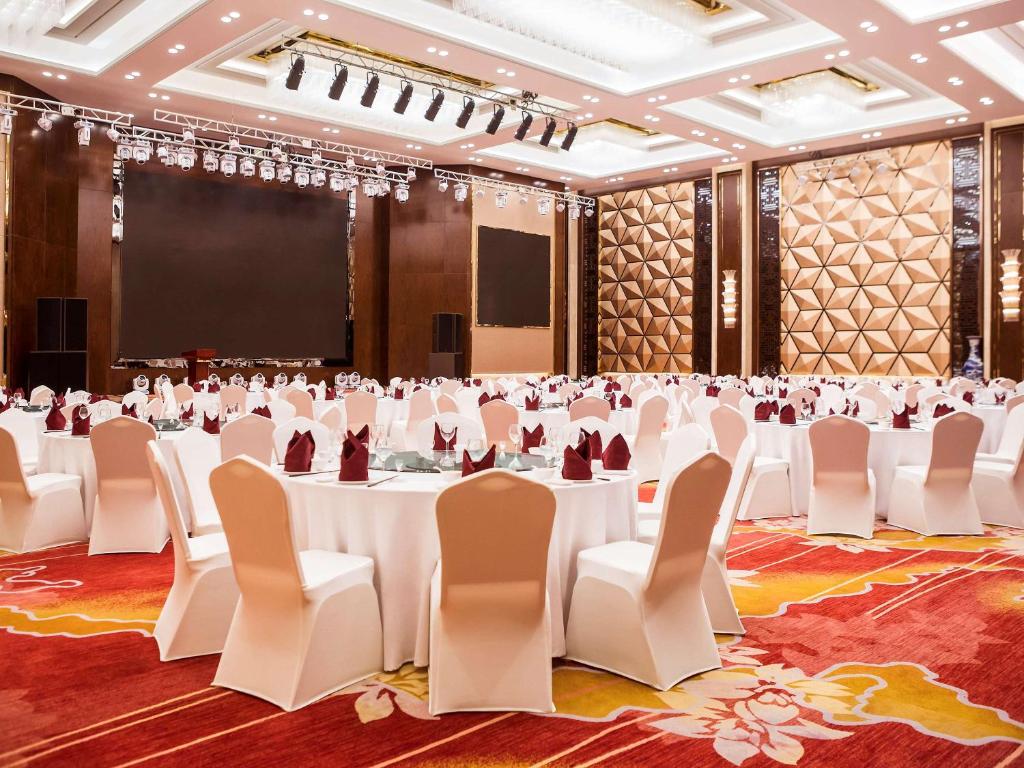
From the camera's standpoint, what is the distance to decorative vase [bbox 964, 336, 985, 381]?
1252 cm

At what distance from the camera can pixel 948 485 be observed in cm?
607

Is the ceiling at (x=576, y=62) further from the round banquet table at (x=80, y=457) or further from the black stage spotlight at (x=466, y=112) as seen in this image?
the round banquet table at (x=80, y=457)

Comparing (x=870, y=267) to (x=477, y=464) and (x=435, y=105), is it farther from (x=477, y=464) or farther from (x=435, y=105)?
(x=477, y=464)

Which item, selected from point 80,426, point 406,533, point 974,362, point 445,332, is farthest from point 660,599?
point 445,332

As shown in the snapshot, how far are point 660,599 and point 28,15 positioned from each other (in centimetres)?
941

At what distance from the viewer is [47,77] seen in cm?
1049

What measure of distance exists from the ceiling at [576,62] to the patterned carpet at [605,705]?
21.2 feet

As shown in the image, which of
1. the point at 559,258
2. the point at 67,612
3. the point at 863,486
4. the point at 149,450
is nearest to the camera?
the point at 149,450

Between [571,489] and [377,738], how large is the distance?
1.27 meters

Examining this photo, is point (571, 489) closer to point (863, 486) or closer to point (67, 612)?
point (67, 612)

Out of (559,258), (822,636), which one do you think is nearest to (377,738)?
(822,636)

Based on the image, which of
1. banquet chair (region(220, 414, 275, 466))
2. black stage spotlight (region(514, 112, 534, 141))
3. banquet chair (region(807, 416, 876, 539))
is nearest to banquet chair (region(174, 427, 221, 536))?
banquet chair (region(220, 414, 275, 466))

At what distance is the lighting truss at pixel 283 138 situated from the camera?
11.8 metres

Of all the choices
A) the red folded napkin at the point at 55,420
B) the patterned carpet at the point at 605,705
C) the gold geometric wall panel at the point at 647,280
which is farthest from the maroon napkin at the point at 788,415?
the gold geometric wall panel at the point at 647,280
